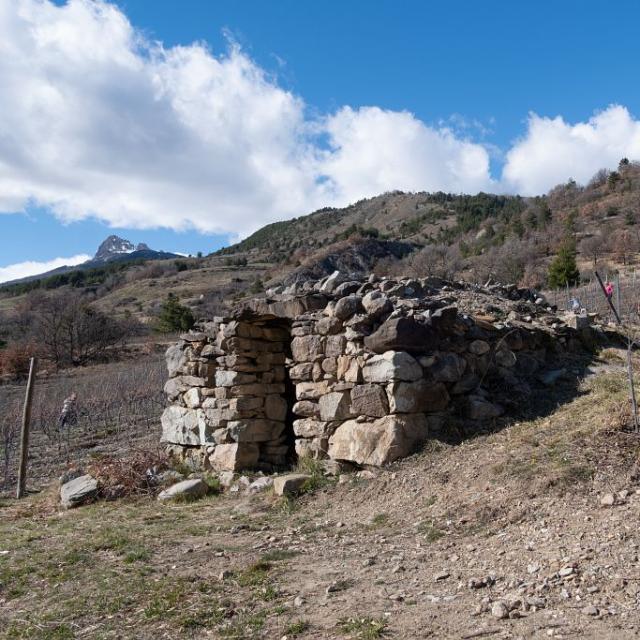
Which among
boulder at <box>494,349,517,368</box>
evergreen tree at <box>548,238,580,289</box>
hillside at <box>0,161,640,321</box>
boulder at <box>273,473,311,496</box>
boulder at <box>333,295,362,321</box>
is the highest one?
→ hillside at <box>0,161,640,321</box>

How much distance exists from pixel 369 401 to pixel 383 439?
0.48 meters

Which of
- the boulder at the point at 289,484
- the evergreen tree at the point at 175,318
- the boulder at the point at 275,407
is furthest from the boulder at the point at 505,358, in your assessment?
the evergreen tree at the point at 175,318

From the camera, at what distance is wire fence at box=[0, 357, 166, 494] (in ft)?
37.8

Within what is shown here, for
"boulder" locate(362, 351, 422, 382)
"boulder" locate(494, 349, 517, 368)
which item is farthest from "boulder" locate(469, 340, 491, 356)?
"boulder" locate(362, 351, 422, 382)

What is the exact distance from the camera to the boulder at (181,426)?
8.53 metres

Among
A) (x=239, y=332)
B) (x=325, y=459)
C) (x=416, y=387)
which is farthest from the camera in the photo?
(x=239, y=332)

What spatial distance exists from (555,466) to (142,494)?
17.1 feet

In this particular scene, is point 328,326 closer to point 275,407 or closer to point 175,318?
point 275,407

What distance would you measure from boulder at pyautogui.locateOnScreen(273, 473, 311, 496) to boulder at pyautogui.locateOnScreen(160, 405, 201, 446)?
7.45 feet

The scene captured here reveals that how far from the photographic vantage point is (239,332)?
8.26m

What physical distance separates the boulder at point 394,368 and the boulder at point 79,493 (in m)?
4.02

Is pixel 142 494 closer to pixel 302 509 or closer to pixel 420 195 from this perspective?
pixel 302 509

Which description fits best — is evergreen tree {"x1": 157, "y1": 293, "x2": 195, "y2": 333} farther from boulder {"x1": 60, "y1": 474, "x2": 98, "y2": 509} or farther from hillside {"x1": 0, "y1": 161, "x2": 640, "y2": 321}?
boulder {"x1": 60, "y1": 474, "x2": 98, "y2": 509}

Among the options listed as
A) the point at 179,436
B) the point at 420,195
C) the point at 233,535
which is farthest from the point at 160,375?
the point at 420,195
